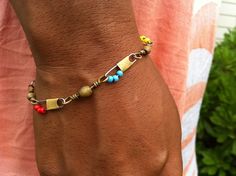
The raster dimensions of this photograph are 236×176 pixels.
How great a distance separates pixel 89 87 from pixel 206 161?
1.91m

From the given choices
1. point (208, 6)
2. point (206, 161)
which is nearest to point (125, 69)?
point (208, 6)

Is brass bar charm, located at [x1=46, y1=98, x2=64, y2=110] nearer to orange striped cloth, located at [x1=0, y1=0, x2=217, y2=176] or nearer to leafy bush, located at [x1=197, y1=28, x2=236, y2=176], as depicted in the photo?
orange striped cloth, located at [x1=0, y1=0, x2=217, y2=176]

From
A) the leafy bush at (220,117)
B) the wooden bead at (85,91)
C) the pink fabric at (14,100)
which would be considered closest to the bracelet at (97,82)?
the wooden bead at (85,91)

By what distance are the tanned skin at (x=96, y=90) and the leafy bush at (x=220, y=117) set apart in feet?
5.49

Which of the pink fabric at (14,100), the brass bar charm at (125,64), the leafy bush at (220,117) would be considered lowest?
→ the leafy bush at (220,117)

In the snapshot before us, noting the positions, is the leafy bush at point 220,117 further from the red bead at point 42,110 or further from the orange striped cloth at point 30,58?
the red bead at point 42,110

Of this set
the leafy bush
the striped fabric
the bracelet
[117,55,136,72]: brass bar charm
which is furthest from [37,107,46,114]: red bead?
the leafy bush

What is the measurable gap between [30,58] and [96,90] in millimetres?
245

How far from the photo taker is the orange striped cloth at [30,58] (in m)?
0.89

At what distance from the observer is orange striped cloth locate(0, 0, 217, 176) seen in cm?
89

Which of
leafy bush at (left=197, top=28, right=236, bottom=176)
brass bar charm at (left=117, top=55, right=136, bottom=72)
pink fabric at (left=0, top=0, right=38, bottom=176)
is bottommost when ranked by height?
leafy bush at (left=197, top=28, right=236, bottom=176)

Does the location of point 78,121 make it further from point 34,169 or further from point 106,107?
point 34,169

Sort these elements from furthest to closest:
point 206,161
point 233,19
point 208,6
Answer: point 233,19
point 206,161
point 208,6

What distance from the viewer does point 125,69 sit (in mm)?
703
